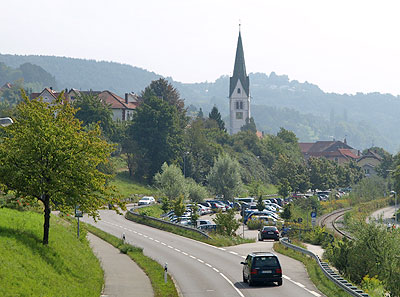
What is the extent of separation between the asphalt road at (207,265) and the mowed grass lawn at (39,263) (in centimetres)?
442

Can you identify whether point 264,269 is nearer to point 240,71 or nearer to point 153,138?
point 153,138

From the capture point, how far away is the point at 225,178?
9200 cm

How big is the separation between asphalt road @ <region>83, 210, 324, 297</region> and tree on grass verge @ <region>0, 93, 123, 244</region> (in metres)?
5.86

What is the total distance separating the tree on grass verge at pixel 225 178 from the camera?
91.4 metres

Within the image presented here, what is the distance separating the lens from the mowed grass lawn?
20.4 metres

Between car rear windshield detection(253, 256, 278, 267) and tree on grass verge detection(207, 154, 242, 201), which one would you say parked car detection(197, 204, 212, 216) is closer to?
tree on grass verge detection(207, 154, 242, 201)

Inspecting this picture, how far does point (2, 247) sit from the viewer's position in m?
22.7

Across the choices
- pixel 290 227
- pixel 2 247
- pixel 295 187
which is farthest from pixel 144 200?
pixel 2 247

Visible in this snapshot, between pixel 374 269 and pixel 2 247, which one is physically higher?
pixel 2 247

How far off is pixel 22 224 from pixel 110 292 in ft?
18.1

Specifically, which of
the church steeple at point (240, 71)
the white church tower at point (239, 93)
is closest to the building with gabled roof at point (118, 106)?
the church steeple at point (240, 71)

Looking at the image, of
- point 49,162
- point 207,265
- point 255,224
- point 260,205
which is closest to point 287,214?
point 255,224

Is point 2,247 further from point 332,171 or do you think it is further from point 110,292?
point 332,171

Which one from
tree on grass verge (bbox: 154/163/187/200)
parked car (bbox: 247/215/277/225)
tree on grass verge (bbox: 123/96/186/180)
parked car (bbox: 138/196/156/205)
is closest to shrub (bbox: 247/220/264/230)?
parked car (bbox: 247/215/277/225)
